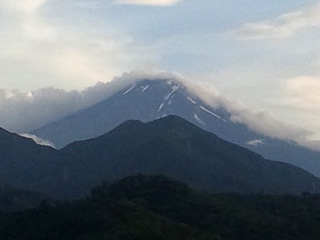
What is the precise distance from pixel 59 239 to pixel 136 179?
36774 millimetres

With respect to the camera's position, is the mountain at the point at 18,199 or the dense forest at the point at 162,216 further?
the mountain at the point at 18,199

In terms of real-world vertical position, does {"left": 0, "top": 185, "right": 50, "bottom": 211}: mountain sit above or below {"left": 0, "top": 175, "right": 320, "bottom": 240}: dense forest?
below

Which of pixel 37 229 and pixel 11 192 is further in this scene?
pixel 11 192

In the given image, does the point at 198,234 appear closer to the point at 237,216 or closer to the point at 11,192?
the point at 237,216

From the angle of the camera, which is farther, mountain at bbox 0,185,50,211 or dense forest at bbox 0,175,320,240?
mountain at bbox 0,185,50,211

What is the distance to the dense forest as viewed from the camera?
99062 mm

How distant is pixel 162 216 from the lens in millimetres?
113938

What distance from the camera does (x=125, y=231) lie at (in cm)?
9600

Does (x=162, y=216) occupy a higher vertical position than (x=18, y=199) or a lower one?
higher

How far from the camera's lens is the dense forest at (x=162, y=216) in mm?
99062

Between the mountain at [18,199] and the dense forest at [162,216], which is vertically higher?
the dense forest at [162,216]

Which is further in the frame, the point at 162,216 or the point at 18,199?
the point at 18,199

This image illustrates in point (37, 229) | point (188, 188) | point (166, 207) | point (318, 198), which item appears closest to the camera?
point (37, 229)

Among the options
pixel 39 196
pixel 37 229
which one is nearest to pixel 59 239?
pixel 37 229
